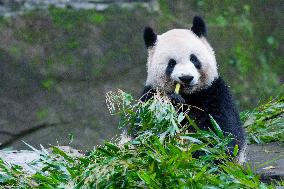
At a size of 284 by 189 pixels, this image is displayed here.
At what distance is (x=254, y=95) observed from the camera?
7.79 metres

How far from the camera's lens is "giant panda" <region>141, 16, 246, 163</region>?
5.23m

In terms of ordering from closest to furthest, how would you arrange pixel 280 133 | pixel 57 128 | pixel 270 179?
1. pixel 270 179
2. pixel 280 133
3. pixel 57 128

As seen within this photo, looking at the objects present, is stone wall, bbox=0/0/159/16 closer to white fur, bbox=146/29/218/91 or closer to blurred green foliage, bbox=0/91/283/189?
white fur, bbox=146/29/218/91

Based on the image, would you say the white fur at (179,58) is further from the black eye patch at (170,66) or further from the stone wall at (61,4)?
the stone wall at (61,4)

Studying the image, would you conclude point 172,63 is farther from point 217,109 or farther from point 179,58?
point 217,109

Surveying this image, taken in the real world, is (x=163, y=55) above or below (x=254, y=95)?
above


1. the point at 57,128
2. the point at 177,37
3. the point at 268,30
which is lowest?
the point at 57,128

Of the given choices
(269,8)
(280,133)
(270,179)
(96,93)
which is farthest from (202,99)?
(269,8)

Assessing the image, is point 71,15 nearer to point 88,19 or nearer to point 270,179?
point 88,19

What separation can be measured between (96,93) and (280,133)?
218 cm

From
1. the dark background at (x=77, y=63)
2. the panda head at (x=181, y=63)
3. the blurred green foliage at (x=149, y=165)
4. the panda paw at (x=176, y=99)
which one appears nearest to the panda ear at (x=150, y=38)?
the panda head at (x=181, y=63)

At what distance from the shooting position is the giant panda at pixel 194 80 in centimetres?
523

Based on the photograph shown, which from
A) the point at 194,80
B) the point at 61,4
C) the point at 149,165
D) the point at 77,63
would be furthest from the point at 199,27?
the point at 61,4

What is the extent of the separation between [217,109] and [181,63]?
0.45 meters
